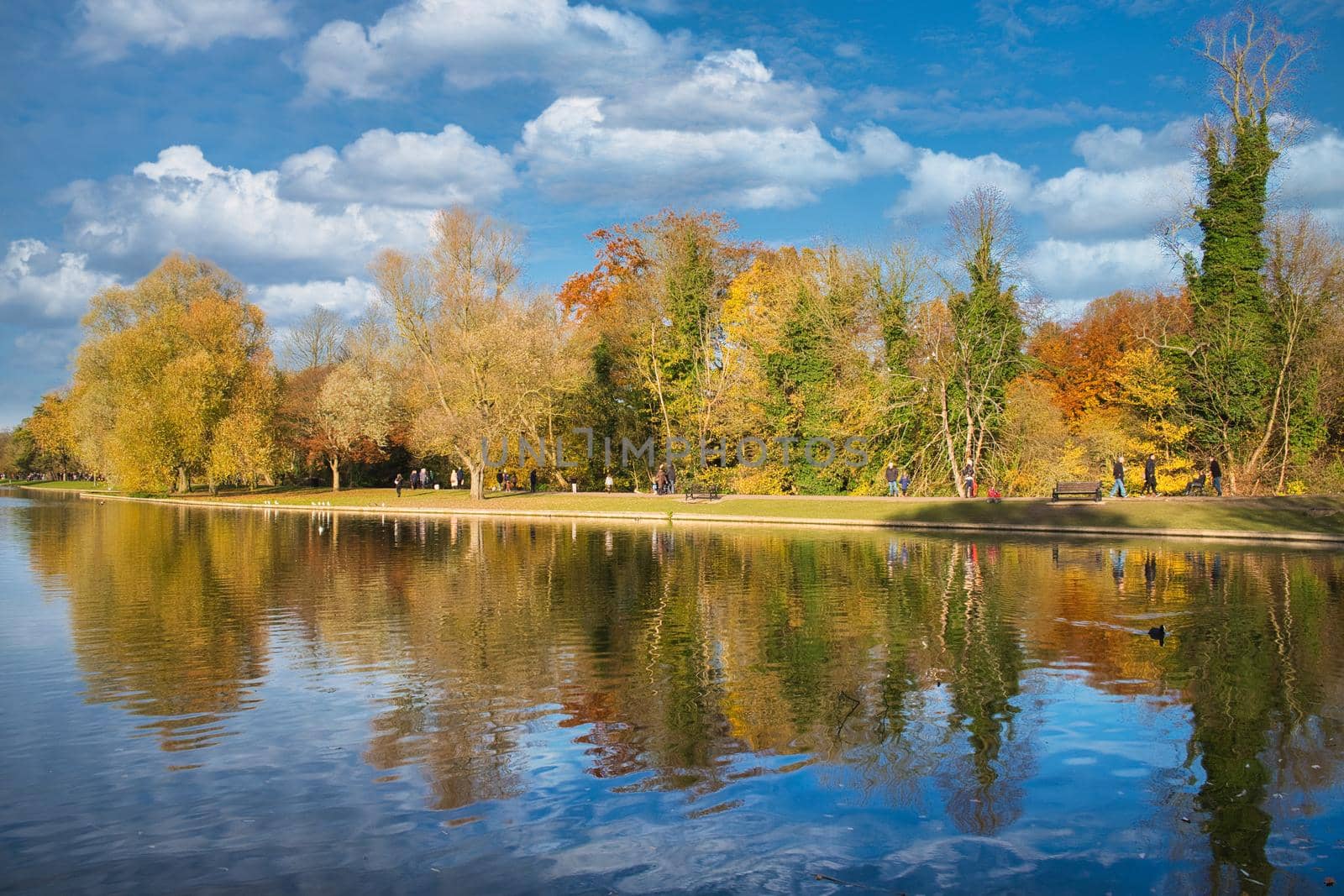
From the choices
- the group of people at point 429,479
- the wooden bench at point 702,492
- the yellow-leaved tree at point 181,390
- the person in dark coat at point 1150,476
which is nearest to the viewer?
the person in dark coat at point 1150,476

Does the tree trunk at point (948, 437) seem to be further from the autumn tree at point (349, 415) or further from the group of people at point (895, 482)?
the autumn tree at point (349, 415)

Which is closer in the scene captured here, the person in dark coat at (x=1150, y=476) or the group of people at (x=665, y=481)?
the person in dark coat at (x=1150, y=476)

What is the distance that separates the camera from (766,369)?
5369 cm

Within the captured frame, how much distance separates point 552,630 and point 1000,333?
1504 inches

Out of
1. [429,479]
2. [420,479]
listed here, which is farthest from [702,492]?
[429,479]

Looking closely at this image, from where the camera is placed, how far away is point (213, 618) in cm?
1705

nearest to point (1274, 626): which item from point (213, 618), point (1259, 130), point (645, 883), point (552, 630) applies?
point (552, 630)

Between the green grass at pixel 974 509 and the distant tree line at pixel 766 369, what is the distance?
4.71 meters

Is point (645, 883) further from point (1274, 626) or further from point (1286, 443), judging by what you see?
point (1286, 443)

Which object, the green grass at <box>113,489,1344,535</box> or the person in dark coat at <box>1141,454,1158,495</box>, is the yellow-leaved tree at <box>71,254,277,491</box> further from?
the person in dark coat at <box>1141,454,1158,495</box>

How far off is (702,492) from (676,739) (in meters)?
42.9

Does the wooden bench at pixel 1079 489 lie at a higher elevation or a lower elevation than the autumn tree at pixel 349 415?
lower

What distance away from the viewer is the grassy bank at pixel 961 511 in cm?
3294

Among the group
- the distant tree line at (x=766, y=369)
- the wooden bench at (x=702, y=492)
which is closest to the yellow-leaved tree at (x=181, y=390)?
the distant tree line at (x=766, y=369)
